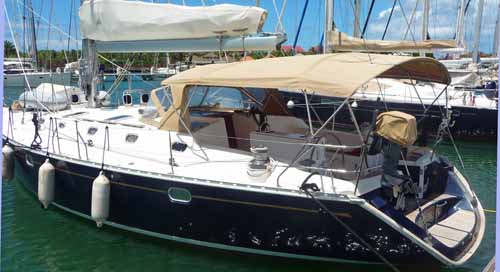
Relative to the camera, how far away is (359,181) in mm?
5961

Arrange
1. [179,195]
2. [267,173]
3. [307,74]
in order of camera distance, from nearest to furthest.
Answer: [307,74] → [267,173] → [179,195]

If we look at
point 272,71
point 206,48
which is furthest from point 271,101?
point 272,71

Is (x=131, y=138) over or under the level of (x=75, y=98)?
under

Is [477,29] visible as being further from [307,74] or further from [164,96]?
[307,74]

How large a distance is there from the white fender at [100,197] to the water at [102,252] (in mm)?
634

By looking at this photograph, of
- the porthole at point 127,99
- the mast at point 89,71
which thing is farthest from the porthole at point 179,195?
the porthole at point 127,99

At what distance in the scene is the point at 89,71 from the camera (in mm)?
10094

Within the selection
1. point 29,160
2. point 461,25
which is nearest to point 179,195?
point 29,160

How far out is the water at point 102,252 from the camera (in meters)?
6.49

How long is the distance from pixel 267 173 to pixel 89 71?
18.5 ft

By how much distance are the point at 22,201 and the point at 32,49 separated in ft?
52.4

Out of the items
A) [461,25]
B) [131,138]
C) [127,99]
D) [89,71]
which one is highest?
[461,25]

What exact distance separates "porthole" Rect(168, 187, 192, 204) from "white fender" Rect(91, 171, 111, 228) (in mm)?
952

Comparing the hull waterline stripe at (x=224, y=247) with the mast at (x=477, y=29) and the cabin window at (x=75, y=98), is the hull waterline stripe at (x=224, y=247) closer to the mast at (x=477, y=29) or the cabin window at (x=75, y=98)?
the cabin window at (x=75, y=98)
